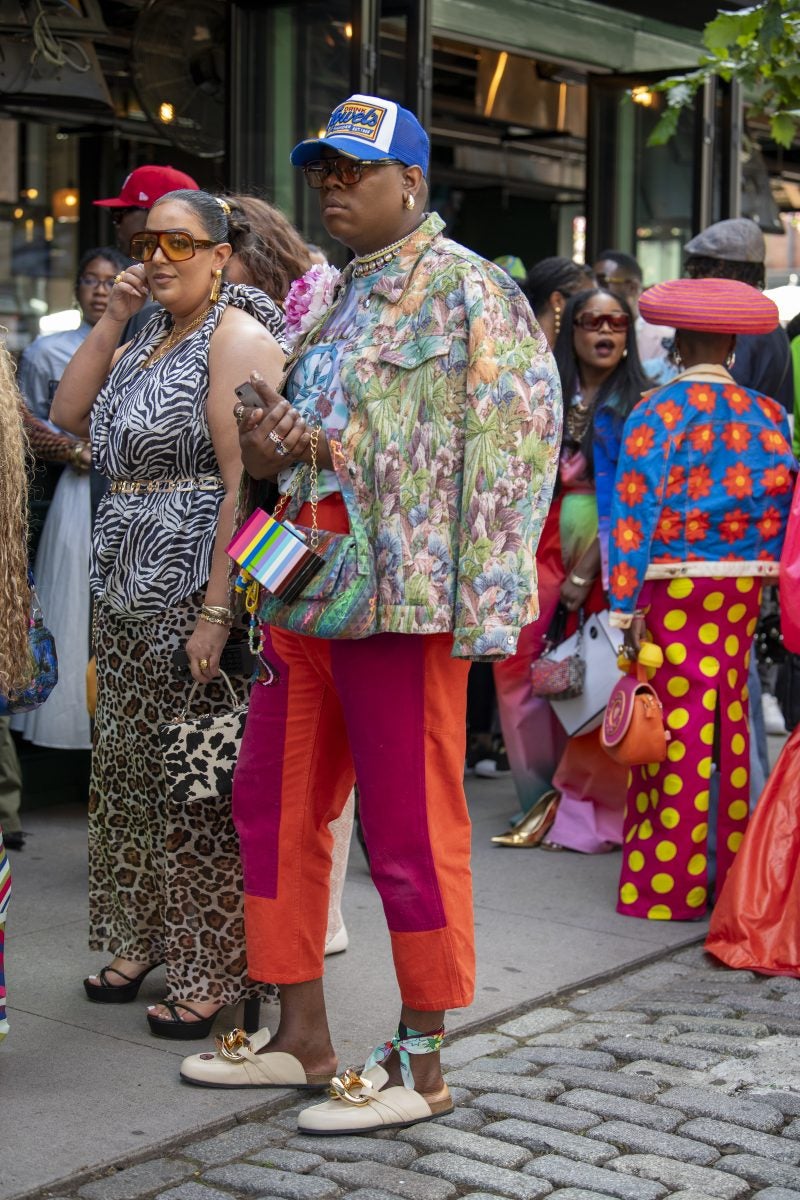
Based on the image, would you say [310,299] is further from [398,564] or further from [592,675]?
[592,675]

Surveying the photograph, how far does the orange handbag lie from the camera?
16.9ft

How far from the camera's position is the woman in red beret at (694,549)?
204 inches

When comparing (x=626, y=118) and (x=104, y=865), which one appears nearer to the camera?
(x=104, y=865)

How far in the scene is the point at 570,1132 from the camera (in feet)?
11.8

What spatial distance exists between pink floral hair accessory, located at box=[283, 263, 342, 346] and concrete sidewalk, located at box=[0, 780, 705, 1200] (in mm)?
1638

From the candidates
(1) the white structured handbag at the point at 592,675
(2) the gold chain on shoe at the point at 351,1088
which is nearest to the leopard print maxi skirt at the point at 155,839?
(2) the gold chain on shoe at the point at 351,1088

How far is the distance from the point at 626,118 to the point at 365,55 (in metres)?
3.17

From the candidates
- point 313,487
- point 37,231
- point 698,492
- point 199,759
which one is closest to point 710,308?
point 698,492

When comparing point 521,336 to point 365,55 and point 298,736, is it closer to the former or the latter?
point 298,736

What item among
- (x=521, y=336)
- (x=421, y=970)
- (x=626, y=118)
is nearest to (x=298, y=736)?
(x=421, y=970)

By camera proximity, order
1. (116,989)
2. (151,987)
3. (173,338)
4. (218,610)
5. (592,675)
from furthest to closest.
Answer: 1. (592,675)
2. (151,987)
3. (116,989)
4. (173,338)
5. (218,610)

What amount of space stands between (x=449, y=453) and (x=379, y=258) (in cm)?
43

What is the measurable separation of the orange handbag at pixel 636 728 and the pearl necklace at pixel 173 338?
1816mm

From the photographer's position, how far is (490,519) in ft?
11.3
